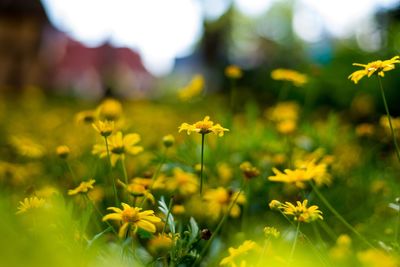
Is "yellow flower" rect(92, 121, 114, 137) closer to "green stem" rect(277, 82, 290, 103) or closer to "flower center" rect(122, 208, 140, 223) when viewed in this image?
"flower center" rect(122, 208, 140, 223)

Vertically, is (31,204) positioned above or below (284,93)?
above

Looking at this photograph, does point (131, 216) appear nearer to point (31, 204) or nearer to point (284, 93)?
point (31, 204)

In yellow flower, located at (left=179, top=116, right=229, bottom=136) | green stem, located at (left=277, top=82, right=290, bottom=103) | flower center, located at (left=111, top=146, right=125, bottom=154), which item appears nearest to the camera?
yellow flower, located at (left=179, top=116, right=229, bottom=136)

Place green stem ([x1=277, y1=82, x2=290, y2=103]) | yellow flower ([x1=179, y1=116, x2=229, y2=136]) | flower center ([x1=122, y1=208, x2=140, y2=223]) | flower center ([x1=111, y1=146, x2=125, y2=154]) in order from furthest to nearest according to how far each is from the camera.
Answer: green stem ([x1=277, y1=82, x2=290, y2=103]) → flower center ([x1=111, y1=146, x2=125, y2=154]) → yellow flower ([x1=179, y1=116, x2=229, y2=136]) → flower center ([x1=122, y1=208, x2=140, y2=223])

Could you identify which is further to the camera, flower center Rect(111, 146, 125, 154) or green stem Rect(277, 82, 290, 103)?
green stem Rect(277, 82, 290, 103)

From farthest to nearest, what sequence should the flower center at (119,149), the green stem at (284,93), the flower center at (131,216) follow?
1. the green stem at (284,93)
2. the flower center at (119,149)
3. the flower center at (131,216)

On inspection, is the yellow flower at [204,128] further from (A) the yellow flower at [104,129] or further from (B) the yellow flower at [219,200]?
(B) the yellow flower at [219,200]

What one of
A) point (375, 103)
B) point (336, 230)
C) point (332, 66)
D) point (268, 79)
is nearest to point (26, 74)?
point (268, 79)

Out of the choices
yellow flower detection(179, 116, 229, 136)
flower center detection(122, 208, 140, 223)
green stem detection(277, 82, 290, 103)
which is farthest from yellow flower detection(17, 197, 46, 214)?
green stem detection(277, 82, 290, 103)

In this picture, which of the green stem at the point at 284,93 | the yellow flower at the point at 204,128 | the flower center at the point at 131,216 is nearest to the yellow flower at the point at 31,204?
the flower center at the point at 131,216

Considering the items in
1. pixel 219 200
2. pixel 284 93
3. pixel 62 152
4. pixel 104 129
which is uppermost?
pixel 104 129

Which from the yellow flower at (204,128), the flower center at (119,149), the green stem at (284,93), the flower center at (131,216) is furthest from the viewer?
the green stem at (284,93)

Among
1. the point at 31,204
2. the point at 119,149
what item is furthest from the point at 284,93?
the point at 31,204

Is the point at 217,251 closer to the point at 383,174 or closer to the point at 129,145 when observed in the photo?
the point at 129,145
